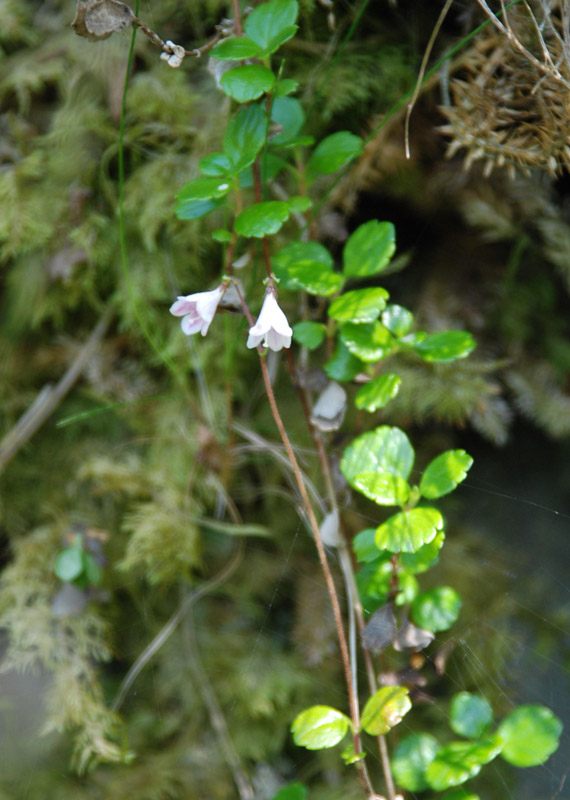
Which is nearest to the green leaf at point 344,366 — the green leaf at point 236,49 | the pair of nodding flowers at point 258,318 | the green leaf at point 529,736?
the pair of nodding flowers at point 258,318

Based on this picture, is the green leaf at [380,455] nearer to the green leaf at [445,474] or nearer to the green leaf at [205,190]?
the green leaf at [445,474]

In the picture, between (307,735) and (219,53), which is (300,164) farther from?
(307,735)

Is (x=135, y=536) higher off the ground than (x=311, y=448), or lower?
lower

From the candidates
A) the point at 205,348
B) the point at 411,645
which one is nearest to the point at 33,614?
the point at 205,348

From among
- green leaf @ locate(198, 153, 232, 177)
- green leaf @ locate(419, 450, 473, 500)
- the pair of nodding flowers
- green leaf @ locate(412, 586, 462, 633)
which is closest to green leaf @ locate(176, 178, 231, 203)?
green leaf @ locate(198, 153, 232, 177)

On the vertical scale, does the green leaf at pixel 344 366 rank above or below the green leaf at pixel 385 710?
above
